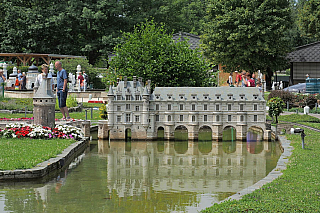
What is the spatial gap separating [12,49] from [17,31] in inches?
140

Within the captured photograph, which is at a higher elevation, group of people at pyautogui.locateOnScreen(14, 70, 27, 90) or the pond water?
group of people at pyautogui.locateOnScreen(14, 70, 27, 90)

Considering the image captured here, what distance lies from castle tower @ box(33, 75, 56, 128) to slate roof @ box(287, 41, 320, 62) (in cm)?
4794

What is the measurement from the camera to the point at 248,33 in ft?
217

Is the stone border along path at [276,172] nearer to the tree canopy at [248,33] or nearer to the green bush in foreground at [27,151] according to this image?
the green bush in foreground at [27,151]

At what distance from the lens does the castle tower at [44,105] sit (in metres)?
34.0

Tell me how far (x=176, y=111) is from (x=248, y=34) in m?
29.9

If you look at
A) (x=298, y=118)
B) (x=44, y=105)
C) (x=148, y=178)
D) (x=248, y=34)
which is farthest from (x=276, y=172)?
(x=248, y=34)

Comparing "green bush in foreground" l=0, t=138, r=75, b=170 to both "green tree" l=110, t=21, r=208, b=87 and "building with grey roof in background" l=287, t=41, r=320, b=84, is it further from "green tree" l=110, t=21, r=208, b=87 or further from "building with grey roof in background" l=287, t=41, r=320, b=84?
"building with grey roof in background" l=287, t=41, r=320, b=84

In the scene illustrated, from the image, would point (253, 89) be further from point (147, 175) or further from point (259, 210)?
point (259, 210)

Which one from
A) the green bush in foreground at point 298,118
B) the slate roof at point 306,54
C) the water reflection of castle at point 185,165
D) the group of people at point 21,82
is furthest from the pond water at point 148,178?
the slate roof at point 306,54

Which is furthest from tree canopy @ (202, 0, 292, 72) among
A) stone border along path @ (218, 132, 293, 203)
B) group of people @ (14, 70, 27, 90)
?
stone border along path @ (218, 132, 293, 203)

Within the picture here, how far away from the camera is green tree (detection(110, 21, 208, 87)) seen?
4806 cm

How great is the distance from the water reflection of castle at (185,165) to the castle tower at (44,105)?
4108mm

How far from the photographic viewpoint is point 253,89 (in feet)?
130
